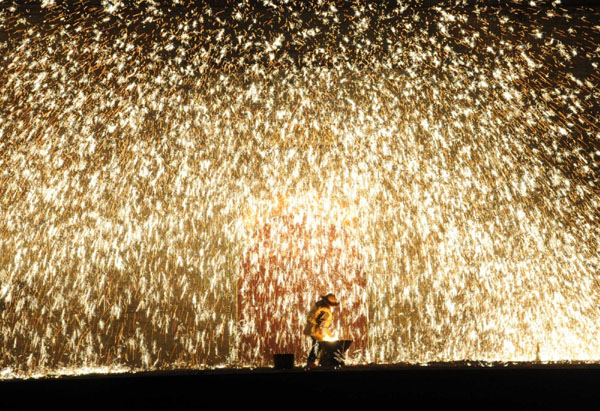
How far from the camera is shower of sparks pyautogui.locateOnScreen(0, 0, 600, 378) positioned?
24.9ft

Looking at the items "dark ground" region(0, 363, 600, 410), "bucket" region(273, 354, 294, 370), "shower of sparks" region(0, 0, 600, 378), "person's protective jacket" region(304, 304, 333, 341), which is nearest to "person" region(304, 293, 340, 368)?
"person's protective jacket" region(304, 304, 333, 341)

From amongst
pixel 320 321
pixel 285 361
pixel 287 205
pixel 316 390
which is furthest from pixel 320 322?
pixel 316 390

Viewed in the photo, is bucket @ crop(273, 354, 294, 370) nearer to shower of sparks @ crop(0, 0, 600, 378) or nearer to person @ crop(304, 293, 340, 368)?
person @ crop(304, 293, 340, 368)

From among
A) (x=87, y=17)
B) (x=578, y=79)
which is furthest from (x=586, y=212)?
(x=87, y=17)

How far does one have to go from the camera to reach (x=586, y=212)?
789cm

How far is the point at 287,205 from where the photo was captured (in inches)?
307

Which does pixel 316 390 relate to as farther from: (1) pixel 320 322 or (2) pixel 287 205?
(2) pixel 287 205

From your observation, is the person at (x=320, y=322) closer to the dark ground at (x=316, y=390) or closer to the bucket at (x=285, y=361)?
the bucket at (x=285, y=361)

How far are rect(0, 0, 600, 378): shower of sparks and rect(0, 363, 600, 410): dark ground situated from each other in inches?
154

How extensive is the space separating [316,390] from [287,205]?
428 centimetres

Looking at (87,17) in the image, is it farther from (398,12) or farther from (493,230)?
(493,230)

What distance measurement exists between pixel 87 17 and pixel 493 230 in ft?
17.5

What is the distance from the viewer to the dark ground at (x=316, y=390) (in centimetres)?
339

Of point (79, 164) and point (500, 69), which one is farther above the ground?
point (500, 69)
